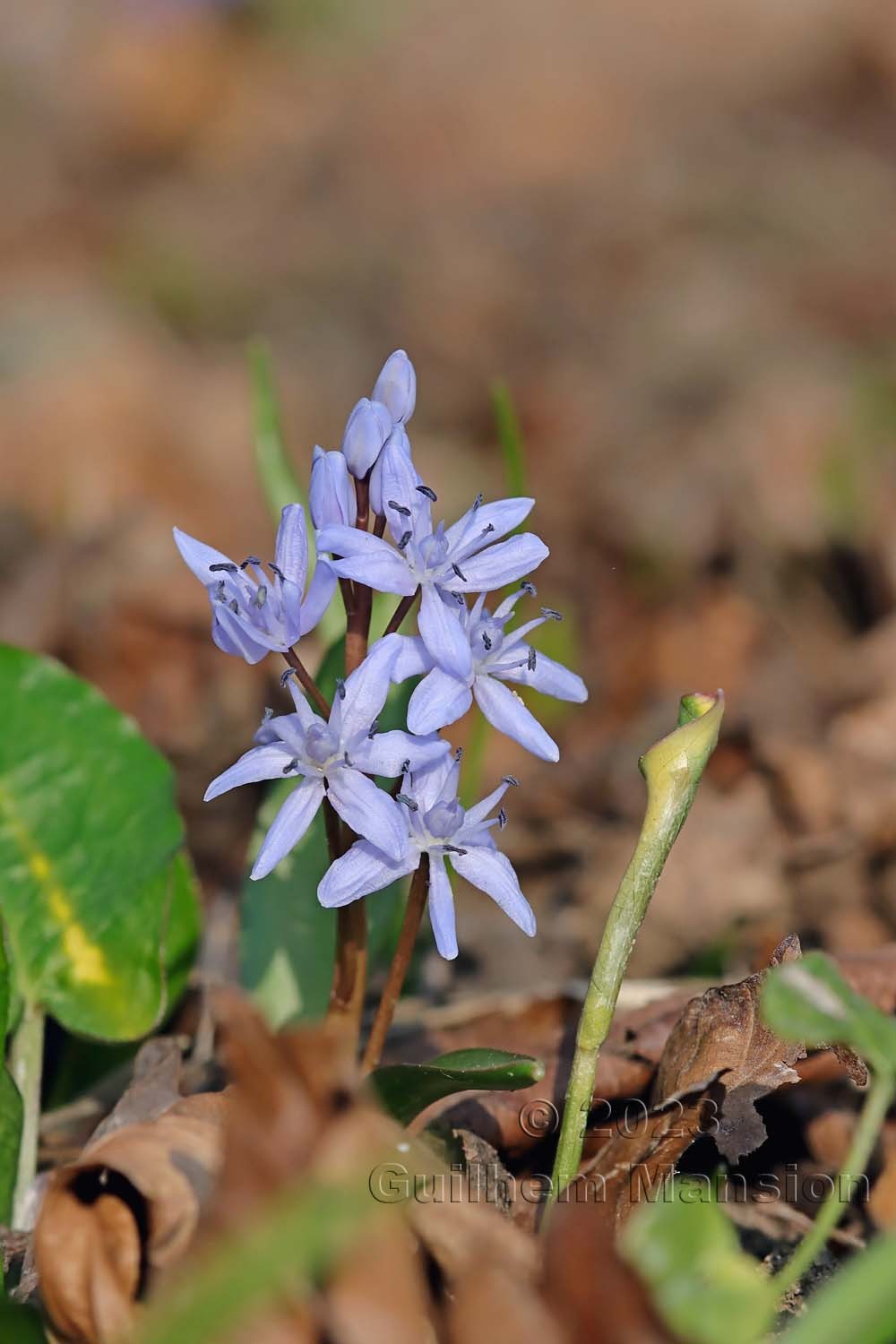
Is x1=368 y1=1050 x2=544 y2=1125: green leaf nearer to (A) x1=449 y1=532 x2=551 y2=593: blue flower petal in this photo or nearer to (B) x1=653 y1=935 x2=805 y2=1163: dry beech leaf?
(B) x1=653 y1=935 x2=805 y2=1163: dry beech leaf

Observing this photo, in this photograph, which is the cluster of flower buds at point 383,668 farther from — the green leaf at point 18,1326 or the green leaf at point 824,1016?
the green leaf at point 18,1326

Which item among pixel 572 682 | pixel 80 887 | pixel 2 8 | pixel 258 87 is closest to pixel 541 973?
pixel 80 887

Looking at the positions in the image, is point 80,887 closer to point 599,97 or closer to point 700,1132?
point 700,1132

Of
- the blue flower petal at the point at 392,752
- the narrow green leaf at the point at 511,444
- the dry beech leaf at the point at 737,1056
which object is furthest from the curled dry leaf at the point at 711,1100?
the narrow green leaf at the point at 511,444

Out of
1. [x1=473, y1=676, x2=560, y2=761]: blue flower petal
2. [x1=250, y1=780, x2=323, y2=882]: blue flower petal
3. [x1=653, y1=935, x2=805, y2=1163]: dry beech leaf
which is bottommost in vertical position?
[x1=653, y1=935, x2=805, y2=1163]: dry beech leaf

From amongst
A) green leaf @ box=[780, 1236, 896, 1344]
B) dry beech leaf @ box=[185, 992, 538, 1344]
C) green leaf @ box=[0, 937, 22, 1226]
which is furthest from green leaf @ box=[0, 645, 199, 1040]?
green leaf @ box=[780, 1236, 896, 1344]

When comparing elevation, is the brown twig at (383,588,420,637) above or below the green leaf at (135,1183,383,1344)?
above
